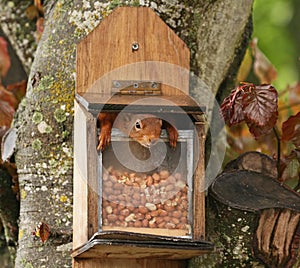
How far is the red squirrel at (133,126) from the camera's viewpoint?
2699 millimetres

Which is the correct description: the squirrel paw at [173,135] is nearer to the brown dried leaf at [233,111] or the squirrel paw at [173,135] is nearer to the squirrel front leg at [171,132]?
the squirrel front leg at [171,132]

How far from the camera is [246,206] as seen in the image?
2.96 metres

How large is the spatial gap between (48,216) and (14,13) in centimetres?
100

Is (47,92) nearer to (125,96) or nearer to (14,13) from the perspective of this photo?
(125,96)

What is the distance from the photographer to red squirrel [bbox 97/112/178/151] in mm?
2699

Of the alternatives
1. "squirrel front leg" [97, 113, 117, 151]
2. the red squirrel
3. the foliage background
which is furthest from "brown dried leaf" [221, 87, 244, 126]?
the foliage background

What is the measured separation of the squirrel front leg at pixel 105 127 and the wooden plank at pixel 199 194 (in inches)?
9.1

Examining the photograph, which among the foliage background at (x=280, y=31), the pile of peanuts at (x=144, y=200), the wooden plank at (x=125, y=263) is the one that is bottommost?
the wooden plank at (x=125, y=263)

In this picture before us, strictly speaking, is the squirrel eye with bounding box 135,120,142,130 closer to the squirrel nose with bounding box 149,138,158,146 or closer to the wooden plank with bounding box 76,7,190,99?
the squirrel nose with bounding box 149,138,158,146

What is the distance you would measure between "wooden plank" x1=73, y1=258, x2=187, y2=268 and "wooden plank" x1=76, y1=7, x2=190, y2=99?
0.46 meters

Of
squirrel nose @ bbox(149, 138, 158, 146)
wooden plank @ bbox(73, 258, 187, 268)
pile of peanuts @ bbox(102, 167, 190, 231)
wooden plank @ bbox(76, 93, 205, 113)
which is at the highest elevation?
wooden plank @ bbox(76, 93, 205, 113)

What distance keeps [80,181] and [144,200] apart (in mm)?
212

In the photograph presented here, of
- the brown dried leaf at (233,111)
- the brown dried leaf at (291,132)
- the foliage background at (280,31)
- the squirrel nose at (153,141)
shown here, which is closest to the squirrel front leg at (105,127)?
the squirrel nose at (153,141)

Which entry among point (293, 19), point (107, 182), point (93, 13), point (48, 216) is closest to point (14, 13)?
point (93, 13)
